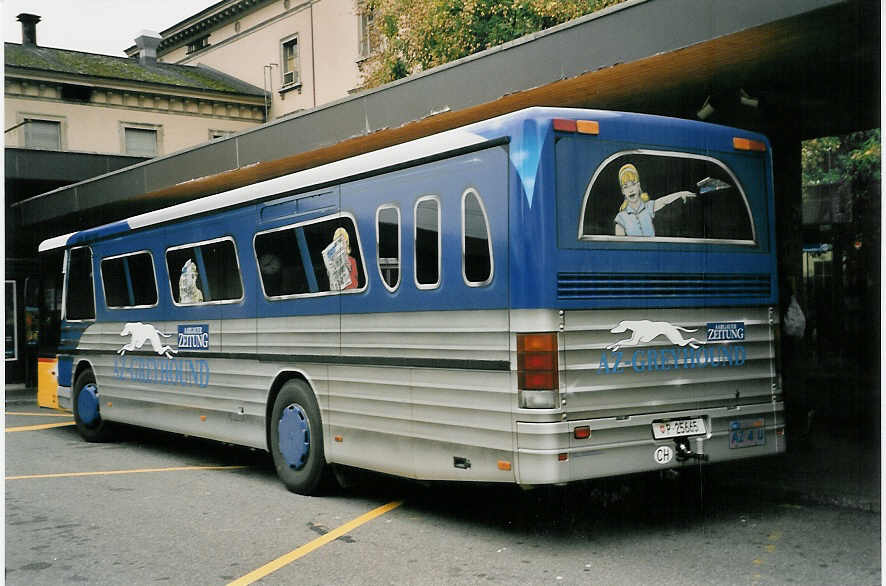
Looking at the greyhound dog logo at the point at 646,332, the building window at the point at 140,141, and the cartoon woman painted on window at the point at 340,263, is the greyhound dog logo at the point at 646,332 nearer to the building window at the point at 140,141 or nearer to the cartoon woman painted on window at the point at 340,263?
the cartoon woman painted on window at the point at 340,263

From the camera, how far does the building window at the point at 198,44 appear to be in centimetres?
4575

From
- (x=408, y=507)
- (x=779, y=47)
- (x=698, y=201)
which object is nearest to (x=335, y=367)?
(x=408, y=507)

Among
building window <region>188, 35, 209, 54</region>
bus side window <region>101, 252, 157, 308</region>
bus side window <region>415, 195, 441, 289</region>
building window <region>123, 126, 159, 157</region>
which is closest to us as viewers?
bus side window <region>415, 195, 441, 289</region>

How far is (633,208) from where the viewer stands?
22.0ft

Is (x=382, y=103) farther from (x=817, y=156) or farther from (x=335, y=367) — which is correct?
(x=817, y=156)

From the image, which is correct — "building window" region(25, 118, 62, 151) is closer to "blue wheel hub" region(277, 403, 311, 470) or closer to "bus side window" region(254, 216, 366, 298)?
"bus side window" region(254, 216, 366, 298)

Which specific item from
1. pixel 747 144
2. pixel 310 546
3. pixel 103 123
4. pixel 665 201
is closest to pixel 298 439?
pixel 310 546

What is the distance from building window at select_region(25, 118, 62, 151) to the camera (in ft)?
116

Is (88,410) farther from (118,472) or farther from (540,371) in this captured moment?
(540,371)

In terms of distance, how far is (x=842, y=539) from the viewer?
21.3ft

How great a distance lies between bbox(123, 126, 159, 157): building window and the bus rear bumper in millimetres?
33427

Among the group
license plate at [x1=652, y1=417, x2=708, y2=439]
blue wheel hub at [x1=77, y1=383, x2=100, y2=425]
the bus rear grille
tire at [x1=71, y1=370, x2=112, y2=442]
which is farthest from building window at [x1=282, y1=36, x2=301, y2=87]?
license plate at [x1=652, y1=417, x2=708, y2=439]

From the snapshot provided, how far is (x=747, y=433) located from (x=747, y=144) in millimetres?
2060

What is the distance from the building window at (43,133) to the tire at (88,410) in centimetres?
2490
